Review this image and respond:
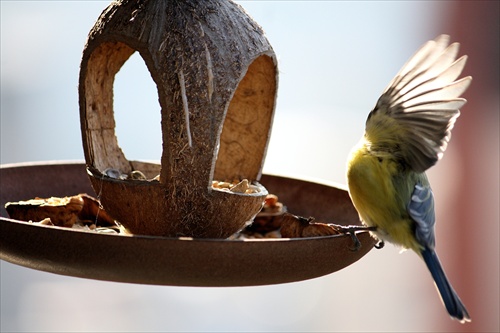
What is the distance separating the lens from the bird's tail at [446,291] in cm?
248

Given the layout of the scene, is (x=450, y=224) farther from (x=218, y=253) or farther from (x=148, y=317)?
(x=218, y=253)

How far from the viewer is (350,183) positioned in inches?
108

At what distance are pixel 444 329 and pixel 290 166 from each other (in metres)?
1.73

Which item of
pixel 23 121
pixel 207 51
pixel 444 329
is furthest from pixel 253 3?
pixel 207 51

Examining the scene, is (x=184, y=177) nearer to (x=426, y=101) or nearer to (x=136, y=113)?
(x=426, y=101)

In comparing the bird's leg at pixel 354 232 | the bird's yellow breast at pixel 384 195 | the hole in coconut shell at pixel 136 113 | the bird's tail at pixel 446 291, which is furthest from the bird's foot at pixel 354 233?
the hole in coconut shell at pixel 136 113

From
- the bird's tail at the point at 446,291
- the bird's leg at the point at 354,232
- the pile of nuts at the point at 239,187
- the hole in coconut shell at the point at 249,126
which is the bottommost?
the bird's tail at the point at 446,291

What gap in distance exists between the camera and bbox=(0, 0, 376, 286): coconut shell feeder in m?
2.03

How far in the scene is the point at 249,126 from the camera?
2939 mm

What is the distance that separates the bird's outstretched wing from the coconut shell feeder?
350mm

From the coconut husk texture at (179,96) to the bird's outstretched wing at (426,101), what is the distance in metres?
0.44

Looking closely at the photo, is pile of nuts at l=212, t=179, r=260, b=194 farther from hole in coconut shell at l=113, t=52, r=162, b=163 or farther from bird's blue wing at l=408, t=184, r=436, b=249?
hole in coconut shell at l=113, t=52, r=162, b=163

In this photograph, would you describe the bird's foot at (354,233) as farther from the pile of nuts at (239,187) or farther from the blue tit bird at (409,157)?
the pile of nuts at (239,187)

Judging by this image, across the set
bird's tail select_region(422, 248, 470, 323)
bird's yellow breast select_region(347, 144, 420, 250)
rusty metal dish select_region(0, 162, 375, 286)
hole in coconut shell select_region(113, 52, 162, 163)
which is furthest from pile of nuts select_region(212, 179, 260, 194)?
hole in coconut shell select_region(113, 52, 162, 163)
